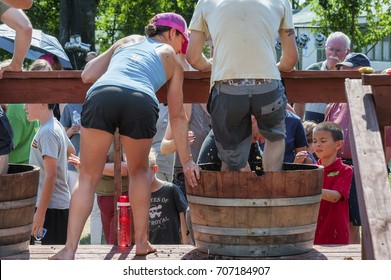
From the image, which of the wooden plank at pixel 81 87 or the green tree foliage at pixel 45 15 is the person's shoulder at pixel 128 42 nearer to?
the wooden plank at pixel 81 87

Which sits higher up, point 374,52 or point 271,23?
point 374,52

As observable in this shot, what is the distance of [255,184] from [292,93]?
1.13 meters

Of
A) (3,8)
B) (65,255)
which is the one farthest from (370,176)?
(3,8)

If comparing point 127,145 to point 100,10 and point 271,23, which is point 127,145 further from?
point 100,10

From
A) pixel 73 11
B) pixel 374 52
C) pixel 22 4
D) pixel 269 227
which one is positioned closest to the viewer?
pixel 22 4

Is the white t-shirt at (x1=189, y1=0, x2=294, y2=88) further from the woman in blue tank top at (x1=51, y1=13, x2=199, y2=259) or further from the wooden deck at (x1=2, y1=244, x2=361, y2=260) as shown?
the wooden deck at (x1=2, y1=244, x2=361, y2=260)

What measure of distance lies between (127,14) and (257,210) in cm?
2921

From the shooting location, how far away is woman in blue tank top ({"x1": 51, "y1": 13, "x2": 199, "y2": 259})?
17.2 ft

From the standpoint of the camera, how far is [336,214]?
21.4ft

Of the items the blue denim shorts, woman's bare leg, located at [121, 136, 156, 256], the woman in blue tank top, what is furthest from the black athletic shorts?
the blue denim shorts

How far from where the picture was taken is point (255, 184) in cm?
519

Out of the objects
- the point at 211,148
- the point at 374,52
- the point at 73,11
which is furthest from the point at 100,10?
the point at 211,148

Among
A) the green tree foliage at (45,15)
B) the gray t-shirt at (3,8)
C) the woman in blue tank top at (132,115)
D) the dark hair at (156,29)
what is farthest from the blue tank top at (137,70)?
the green tree foliage at (45,15)

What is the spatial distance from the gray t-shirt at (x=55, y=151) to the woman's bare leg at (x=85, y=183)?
1.50 m
